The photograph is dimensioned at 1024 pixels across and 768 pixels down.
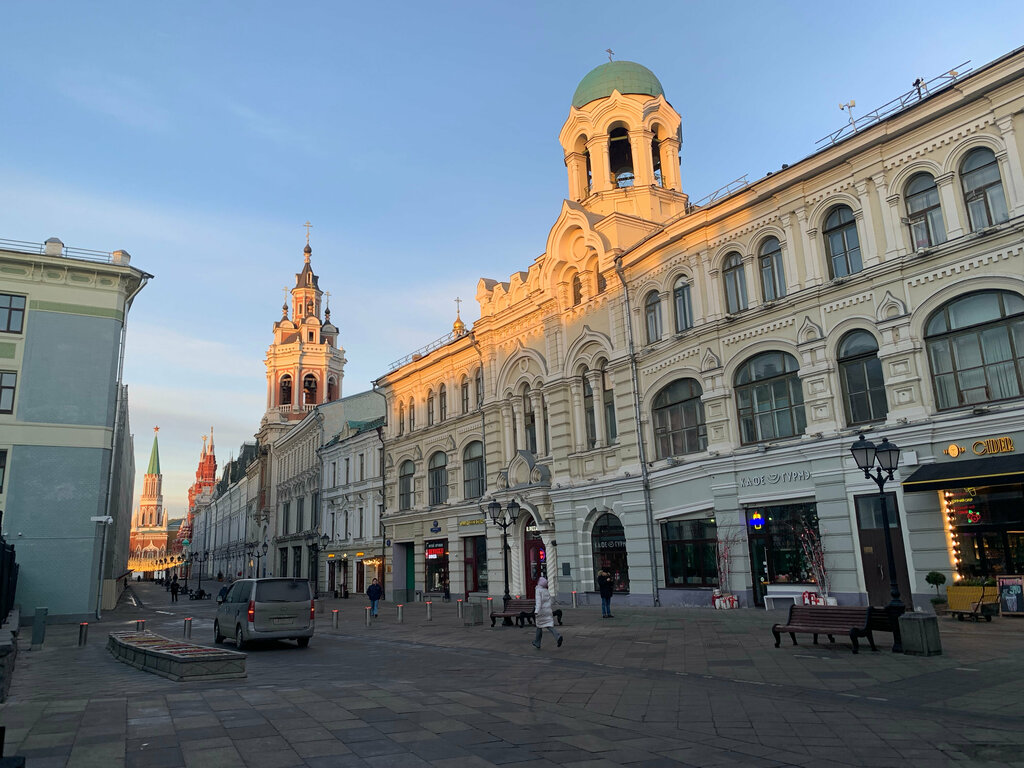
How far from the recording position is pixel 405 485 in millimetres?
47062

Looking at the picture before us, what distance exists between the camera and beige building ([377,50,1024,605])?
765 inches

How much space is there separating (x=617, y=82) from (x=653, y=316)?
13140 mm

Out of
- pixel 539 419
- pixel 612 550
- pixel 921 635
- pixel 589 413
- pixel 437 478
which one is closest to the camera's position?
pixel 921 635

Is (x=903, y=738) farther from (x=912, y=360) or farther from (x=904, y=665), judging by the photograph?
(x=912, y=360)

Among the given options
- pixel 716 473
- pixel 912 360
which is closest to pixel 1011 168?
pixel 912 360

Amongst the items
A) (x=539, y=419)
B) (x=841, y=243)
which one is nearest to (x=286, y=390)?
(x=539, y=419)

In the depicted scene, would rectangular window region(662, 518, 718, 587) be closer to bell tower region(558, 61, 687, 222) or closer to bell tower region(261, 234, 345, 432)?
bell tower region(558, 61, 687, 222)

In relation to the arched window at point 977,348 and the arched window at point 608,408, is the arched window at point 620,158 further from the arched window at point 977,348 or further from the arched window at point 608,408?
the arched window at point 977,348

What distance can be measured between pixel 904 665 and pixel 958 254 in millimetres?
11971

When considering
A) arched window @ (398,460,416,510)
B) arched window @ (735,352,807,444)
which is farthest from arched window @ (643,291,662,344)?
arched window @ (398,460,416,510)

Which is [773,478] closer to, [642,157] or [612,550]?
[612,550]

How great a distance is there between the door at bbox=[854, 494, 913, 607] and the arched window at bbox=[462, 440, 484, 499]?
21638 mm

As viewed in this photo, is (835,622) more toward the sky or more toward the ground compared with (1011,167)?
more toward the ground

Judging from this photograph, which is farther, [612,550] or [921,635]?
[612,550]
